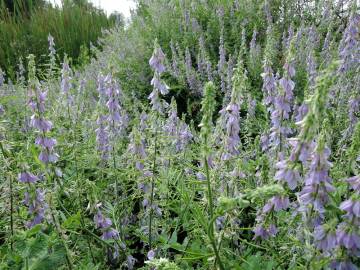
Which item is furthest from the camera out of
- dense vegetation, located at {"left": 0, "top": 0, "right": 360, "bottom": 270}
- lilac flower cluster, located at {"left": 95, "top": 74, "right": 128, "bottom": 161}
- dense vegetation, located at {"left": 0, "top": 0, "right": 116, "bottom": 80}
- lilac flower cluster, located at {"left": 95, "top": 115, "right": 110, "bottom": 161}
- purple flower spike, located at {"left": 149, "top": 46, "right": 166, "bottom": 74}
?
dense vegetation, located at {"left": 0, "top": 0, "right": 116, "bottom": 80}

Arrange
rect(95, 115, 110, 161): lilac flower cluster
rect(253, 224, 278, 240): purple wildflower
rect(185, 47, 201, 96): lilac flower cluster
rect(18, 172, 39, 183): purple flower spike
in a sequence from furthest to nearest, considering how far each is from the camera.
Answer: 1. rect(185, 47, 201, 96): lilac flower cluster
2. rect(95, 115, 110, 161): lilac flower cluster
3. rect(18, 172, 39, 183): purple flower spike
4. rect(253, 224, 278, 240): purple wildflower

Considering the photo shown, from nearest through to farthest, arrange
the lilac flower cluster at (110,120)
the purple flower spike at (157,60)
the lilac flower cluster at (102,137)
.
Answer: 1. the purple flower spike at (157,60)
2. the lilac flower cluster at (110,120)
3. the lilac flower cluster at (102,137)

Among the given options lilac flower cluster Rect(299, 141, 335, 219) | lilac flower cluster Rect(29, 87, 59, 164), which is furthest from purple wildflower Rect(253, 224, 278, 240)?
lilac flower cluster Rect(29, 87, 59, 164)

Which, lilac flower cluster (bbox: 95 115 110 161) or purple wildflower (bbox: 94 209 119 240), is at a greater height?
lilac flower cluster (bbox: 95 115 110 161)

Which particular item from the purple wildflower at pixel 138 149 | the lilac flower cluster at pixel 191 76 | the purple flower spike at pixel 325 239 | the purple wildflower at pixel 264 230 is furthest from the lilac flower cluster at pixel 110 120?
the lilac flower cluster at pixel 191 76

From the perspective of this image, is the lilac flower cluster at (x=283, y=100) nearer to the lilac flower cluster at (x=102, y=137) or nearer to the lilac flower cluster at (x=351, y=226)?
the lilac flower cluster at (x=351, y=226)

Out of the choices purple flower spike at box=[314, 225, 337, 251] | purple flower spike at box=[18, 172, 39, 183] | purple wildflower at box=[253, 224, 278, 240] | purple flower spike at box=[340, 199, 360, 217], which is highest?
purple flower spike at box=[340, 199, 360, 217]

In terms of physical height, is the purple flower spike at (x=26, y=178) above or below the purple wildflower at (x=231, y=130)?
below

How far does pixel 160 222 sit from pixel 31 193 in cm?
72

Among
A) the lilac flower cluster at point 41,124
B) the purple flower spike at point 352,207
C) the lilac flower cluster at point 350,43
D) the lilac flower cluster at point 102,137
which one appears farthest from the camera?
the lilac flower cluster at point 350,43

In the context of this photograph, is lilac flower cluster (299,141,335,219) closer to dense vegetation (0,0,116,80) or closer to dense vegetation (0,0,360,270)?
dense vegetation (0,0,360,270)

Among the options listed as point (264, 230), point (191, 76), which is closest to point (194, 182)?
point (264, 230)

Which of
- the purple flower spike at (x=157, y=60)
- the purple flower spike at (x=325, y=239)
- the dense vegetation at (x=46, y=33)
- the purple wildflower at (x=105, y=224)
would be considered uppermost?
the dense vegetation at (x=46, y=33)

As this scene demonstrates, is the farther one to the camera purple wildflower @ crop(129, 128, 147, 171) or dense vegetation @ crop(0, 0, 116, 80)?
dense vegetation @ crop(0, 0, 116, 80)
